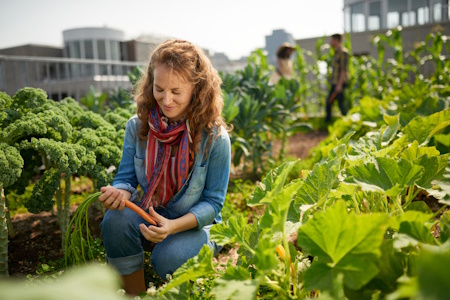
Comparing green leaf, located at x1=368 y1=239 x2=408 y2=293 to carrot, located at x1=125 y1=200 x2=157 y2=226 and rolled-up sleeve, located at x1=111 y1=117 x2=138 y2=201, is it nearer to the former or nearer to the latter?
carrot, located at x1=125 y1=200 x2=157 y2=226

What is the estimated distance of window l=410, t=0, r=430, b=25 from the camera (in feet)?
56.6

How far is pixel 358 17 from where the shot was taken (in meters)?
19.2

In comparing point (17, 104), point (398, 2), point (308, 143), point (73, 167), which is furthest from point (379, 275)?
point (398, 2)

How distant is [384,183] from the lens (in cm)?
111

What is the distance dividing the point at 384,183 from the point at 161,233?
0.85 m

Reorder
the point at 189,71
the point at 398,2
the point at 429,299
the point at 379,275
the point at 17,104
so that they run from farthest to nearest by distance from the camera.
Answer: the point at 398,2 → the point at 17,104 → the point at 189,71 → the point at 379,275 → the point at 429,299

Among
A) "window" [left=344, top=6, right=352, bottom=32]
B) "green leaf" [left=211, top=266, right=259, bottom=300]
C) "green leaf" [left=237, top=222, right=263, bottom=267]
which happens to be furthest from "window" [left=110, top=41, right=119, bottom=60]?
"green leaf" [left=211, top=266, right=259, bottom=300]

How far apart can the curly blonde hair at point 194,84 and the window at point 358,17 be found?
18.6m

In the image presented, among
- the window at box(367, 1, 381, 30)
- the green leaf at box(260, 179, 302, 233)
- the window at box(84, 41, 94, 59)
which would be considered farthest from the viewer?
the window at box(84, 41, 94, 59)

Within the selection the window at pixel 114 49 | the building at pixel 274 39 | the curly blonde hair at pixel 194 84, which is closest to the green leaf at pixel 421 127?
the curly blonde hair at pixel 194 84

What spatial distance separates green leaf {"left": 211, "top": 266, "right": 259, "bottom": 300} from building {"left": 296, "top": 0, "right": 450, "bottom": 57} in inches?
604

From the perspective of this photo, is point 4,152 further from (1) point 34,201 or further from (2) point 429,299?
(2) point 429,299

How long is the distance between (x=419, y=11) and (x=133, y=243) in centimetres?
1936

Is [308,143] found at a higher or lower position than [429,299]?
lower
